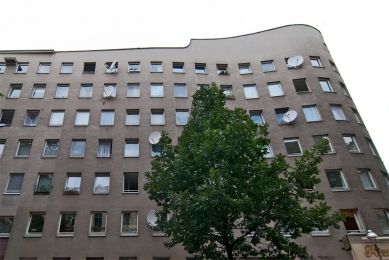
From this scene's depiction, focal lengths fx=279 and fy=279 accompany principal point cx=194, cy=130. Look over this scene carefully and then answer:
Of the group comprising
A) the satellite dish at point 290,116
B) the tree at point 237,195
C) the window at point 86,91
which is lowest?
the tree at point 237,195

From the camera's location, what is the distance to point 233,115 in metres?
13.3

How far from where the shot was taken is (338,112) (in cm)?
2411

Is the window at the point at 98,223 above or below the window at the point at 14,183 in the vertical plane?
below

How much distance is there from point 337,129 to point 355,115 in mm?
3729

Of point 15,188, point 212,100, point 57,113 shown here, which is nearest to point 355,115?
point 212,100

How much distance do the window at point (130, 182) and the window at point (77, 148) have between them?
4.17 m

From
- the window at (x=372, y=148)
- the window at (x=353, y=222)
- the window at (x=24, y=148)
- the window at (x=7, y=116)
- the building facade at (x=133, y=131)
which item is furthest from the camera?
the window at (x=7, y=116)

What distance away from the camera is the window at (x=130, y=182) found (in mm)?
20545

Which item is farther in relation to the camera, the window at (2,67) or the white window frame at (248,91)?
the window at (2,67)

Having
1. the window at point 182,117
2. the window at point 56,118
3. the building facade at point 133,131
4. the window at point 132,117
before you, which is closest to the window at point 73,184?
the building facade at point 133,131

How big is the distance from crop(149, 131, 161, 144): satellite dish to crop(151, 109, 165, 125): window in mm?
1877

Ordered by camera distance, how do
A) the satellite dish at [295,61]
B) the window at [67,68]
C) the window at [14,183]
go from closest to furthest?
1. the window at [14,183]
2. the satellite dish at [295,61]
3. the window at [67,68]

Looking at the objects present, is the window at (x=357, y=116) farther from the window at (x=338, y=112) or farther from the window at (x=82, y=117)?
the window at (x=82, y=117)

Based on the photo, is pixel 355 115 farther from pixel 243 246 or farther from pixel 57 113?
pixel 57 113
